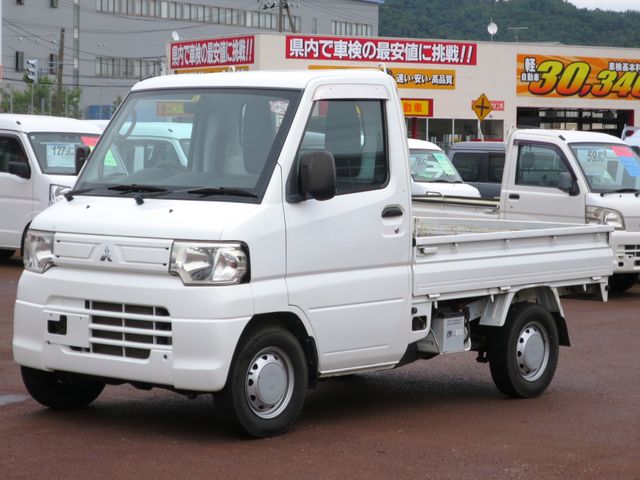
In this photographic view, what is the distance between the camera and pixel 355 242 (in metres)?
7.90

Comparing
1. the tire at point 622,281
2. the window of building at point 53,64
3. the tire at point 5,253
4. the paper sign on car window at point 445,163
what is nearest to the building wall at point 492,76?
the paper sign on car window at point 445,163

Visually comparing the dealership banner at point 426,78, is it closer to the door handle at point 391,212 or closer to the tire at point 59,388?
the door handle at point 391,212

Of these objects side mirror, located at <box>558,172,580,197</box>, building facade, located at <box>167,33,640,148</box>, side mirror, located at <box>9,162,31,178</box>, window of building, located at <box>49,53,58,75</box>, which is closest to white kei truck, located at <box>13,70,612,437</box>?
side mirror, located at <box>558,172,580,197</box>

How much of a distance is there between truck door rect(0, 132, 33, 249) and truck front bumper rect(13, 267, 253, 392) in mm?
11542

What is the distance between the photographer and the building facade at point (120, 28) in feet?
303

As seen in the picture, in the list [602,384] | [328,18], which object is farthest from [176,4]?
[602,384]

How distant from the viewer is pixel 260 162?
762 cm

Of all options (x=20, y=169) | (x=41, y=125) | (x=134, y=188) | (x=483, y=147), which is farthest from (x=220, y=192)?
(x=483, y=147)

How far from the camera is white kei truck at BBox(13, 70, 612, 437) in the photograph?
23.4ft

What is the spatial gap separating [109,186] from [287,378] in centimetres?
167

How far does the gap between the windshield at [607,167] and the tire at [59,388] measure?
10242mm

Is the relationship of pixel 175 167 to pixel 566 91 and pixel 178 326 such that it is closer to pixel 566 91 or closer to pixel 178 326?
pixel 178 326

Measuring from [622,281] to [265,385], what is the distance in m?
11.2

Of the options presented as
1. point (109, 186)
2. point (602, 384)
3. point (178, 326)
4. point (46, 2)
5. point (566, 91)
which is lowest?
point (602, 384)
